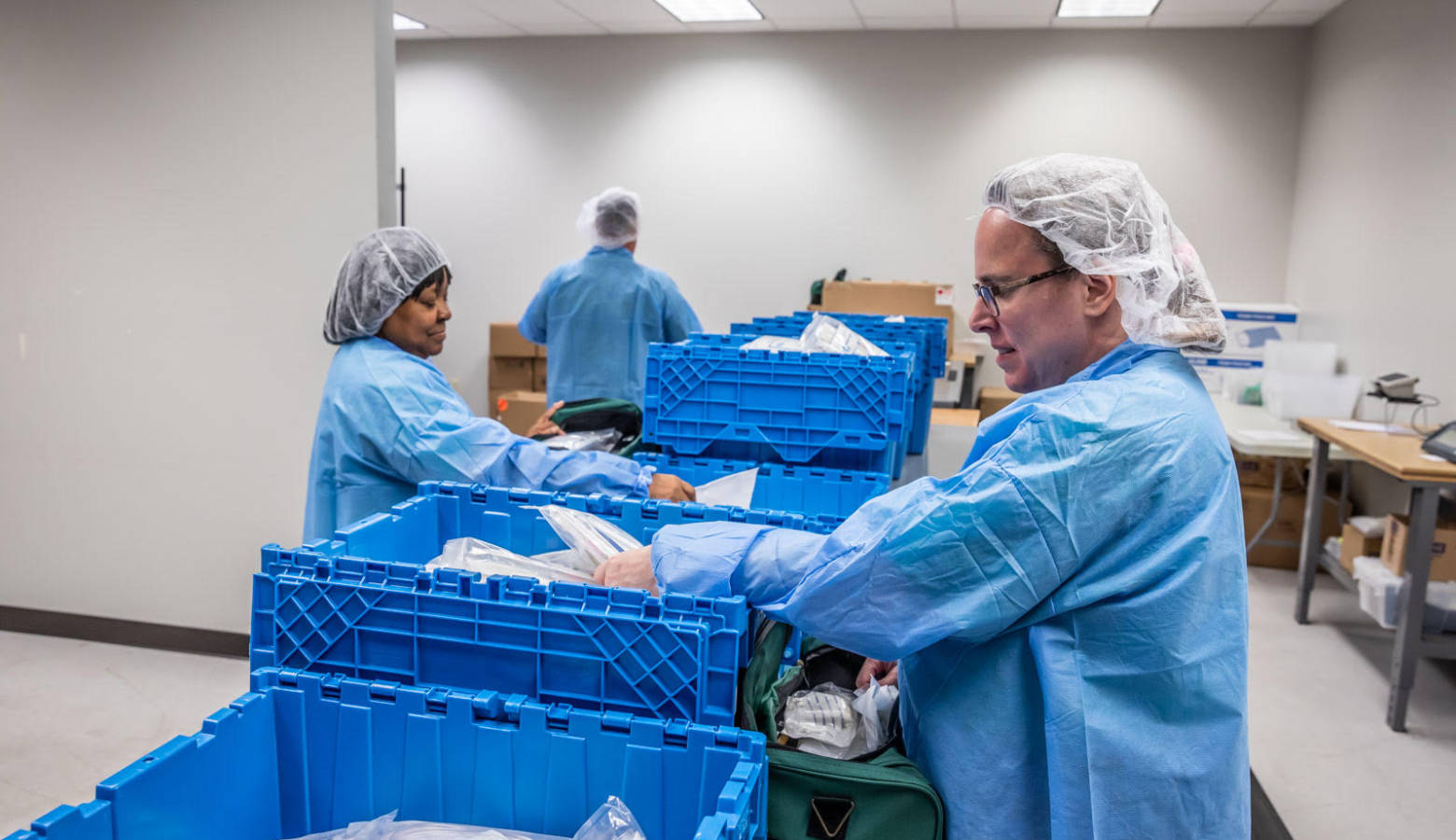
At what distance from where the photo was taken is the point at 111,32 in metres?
3.13

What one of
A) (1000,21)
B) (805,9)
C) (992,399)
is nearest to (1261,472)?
(992,399)

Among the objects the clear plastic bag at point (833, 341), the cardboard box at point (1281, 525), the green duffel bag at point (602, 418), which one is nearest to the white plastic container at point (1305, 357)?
the cardboard box at point (1281, 525)

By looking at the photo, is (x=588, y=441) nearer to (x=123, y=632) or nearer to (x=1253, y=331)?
(x=123, y=632)

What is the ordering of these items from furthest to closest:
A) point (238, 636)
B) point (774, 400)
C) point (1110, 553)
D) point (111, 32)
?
point (238, 636) → point (111, 32) → point (774, 400) → point (1110, 553)

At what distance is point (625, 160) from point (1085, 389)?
605cm

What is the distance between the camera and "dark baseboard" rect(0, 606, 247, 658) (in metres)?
Result: 3.35

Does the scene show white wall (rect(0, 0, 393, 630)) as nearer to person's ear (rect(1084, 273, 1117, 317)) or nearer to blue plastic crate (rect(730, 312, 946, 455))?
blue plastic crate (rect(730, 312, 946, 455))

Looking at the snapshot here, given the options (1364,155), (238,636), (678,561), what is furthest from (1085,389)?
(1364,155)

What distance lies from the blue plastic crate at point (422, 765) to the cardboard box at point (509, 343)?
5656mm

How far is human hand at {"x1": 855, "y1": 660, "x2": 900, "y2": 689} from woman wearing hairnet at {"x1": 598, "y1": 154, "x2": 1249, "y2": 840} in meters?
0.18

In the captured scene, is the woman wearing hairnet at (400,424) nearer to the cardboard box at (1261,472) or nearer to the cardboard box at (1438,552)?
the cardboard box at (1438,552)

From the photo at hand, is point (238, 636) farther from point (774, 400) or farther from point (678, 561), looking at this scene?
point (678, 561)

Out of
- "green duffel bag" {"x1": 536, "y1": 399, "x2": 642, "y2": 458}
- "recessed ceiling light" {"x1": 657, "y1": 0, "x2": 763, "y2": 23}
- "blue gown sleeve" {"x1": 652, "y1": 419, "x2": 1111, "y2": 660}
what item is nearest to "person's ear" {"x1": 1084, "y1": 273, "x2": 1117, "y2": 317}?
"blue gown sleeve" {"x1": 652, "y1": 419, "x2": 1111, "y2": 660}

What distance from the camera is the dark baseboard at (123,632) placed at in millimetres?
3352
